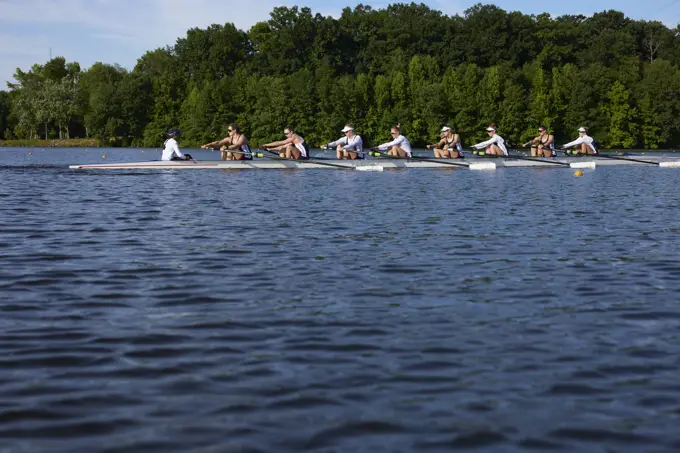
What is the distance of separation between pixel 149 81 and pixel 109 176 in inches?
3412

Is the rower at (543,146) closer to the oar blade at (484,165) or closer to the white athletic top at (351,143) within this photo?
the oar blade at (484,165)

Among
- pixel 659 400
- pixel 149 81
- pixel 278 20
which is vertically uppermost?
pixel 278 20

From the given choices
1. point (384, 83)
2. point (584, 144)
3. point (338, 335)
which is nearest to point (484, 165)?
point (584, 144)

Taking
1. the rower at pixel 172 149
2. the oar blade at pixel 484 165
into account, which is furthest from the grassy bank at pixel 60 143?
the rower at pixel 172 149

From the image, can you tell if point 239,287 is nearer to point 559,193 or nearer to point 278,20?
point 559,193

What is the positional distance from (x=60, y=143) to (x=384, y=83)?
42.3m

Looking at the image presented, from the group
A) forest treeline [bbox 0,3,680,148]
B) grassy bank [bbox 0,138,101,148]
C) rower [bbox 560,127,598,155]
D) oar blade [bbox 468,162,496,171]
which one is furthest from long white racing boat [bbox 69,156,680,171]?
grassy bank [bbox 0,138,101,148]

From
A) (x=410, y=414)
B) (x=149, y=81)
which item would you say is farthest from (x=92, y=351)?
(x=149, y=81)

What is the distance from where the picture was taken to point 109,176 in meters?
28.8

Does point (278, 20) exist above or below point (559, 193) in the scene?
above

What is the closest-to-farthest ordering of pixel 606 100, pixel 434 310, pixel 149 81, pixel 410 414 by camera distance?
pixel 410 414, pixel 434 310, pixel 606 100, pixel 149 81

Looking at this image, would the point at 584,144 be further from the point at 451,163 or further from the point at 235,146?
the point at 235,146

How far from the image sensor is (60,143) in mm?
112062

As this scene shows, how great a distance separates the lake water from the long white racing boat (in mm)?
14261
